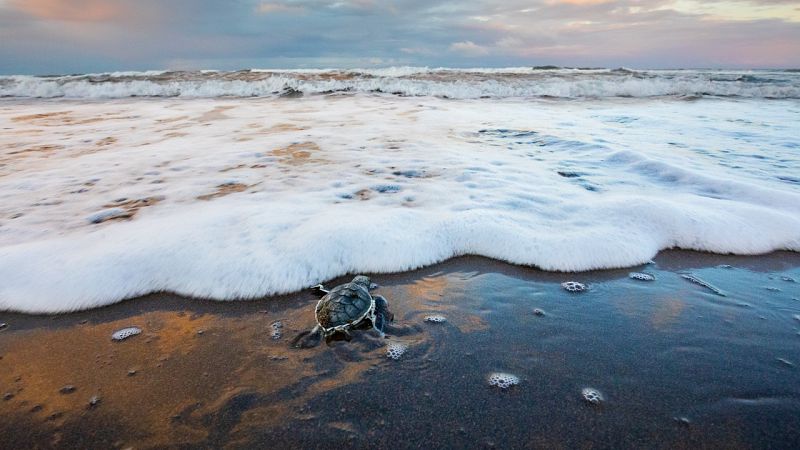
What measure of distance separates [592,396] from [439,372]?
0.71 meters

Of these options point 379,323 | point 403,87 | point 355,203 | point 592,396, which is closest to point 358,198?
point 355,203

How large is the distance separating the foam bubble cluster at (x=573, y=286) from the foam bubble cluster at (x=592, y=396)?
38.9 inches

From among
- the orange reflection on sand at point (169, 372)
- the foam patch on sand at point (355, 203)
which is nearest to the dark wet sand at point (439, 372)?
the orange reflection on sand at point (169, 372)

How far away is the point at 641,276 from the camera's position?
2953mm

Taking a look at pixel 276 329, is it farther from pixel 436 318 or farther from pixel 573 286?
pixel 573 286

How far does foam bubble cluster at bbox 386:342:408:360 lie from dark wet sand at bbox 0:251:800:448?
4 cm

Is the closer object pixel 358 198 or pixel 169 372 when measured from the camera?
pixel 169 372

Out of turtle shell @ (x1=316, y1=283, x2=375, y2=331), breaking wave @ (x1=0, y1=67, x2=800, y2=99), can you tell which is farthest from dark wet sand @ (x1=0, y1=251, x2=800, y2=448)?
breaking wave @ (x1=0, y1=67, x2=800, y2=99)

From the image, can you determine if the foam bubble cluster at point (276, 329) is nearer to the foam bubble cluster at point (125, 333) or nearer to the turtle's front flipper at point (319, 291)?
the turtle's front flipper at point (319, 291)

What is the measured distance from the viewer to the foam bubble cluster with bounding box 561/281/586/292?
2.79 m

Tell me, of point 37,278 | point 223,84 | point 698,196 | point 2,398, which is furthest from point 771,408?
point 223,84

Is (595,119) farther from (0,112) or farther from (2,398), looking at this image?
(0,112)

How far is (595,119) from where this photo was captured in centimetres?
1005

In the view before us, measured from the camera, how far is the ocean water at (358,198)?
3057 millimetres
